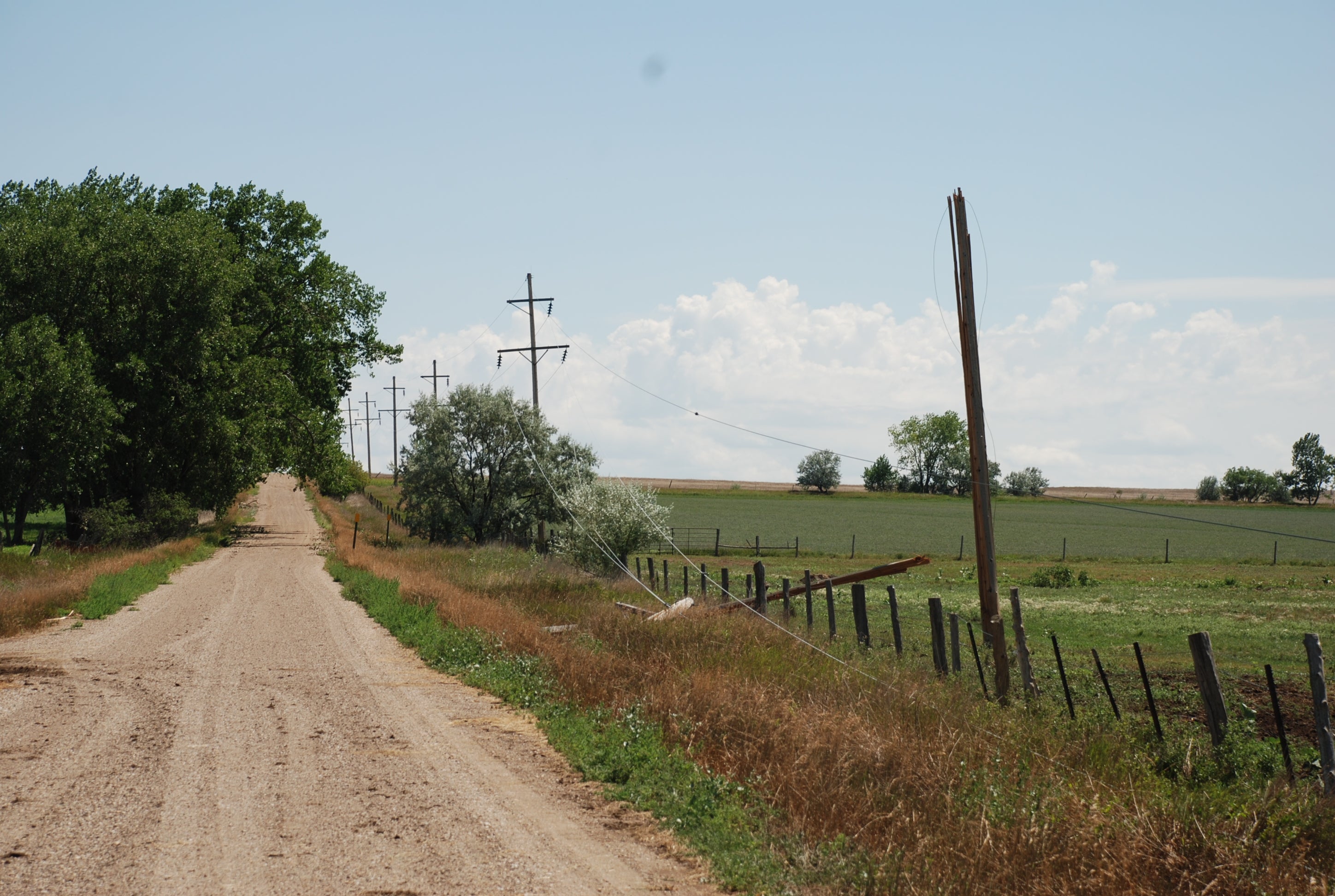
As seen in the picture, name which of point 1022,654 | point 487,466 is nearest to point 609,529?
point 487,466

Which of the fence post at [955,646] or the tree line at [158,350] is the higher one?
the tree line at [158,350]

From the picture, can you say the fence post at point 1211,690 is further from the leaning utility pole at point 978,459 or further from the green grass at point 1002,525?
the green grass at point 1002,525

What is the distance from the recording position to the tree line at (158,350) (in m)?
33.4

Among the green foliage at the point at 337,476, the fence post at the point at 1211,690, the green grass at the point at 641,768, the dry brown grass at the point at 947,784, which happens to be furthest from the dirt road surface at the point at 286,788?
the green foliage at the point at 337,476

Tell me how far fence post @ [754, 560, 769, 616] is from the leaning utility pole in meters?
6.56

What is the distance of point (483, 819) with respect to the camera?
24.4 feet

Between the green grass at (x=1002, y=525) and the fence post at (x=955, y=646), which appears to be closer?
the fence post at (x=955, y=646)

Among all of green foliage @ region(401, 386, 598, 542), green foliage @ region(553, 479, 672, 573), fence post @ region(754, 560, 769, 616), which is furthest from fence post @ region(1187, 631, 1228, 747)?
green foliage @ region(401, 386, 598, 542)

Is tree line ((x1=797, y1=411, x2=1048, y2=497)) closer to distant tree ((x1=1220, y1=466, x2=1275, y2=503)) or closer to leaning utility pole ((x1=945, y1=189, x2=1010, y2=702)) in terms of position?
distant tree ((x1=1220, y1=466, x2=1275, y2=503))

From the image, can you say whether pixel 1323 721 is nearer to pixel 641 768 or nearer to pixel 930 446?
pixel 641 768

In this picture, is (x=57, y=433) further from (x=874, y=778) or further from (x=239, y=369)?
(x=874, y=778)

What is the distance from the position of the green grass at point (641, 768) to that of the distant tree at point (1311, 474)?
152281 millimetres

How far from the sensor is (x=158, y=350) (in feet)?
123

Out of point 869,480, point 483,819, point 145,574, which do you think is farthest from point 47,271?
point 869,480
